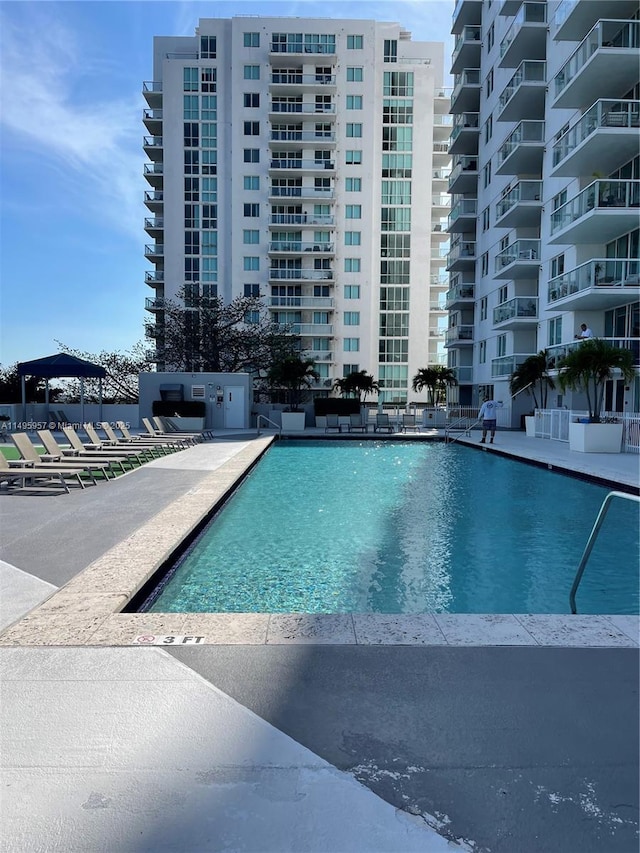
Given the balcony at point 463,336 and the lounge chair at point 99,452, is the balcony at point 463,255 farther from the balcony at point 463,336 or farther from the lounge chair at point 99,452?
the lounge chair at point 99,452

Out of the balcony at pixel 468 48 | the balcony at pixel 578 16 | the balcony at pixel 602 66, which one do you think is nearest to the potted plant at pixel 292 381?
the balcony at pixel 602 66

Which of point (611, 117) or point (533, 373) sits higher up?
point (611, 117)

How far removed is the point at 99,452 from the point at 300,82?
156 ft

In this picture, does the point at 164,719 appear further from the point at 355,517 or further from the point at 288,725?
the point at 355,517

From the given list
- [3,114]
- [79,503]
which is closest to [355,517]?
[79,503]

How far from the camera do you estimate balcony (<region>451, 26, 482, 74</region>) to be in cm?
3575

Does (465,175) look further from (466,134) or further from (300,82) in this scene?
(300,82)

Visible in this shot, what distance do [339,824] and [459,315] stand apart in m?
38.4

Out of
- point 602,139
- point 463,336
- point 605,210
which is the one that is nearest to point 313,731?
point 605,210

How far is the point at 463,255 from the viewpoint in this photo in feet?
119

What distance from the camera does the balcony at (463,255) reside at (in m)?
36.2

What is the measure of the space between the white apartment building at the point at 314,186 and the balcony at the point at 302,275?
0.09 m

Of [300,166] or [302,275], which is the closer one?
[302,275]

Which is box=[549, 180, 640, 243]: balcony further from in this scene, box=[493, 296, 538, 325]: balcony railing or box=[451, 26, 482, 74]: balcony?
box=[451, 26, 482, 74]: balcony
